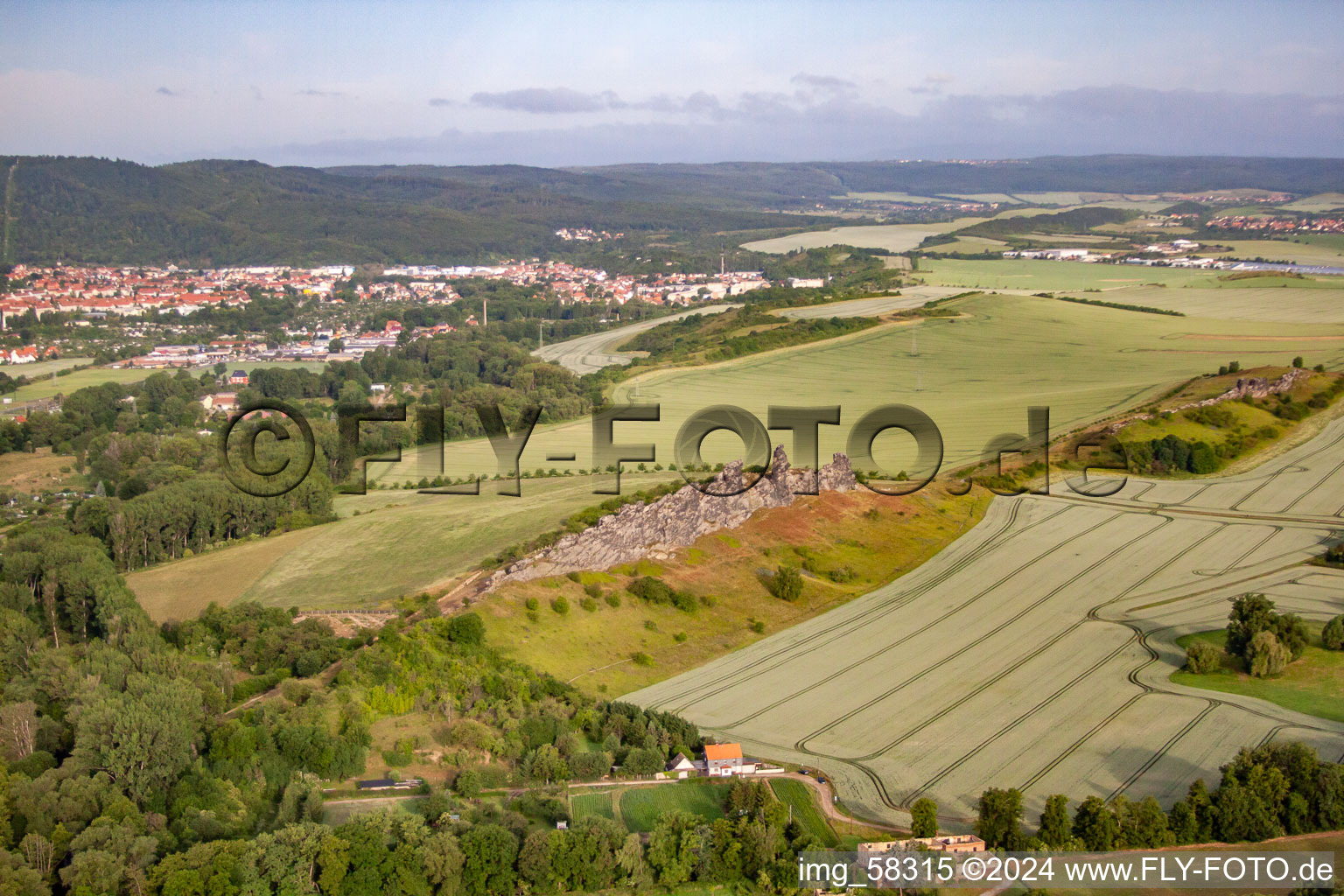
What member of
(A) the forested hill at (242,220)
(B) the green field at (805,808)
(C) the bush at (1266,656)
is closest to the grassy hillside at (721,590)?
(B) the green field at (805,808)

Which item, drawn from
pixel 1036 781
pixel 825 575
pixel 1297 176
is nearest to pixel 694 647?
pixel 825 575

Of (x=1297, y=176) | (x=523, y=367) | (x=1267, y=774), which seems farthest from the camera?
(x=1297, y=176)

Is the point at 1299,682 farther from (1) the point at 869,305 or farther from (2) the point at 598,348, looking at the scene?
(2) the point at 598,348

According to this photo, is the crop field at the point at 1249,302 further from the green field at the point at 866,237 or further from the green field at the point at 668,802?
the green field at the point at 668,802

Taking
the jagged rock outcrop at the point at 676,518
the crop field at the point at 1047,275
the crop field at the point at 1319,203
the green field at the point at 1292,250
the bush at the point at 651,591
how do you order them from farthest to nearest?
the crop field at the point at 1319,203, the green field at the point at 1292,250, the crop field at the point at 1047,275, the jagged rock outcrop at the point at 676,518, the bush at the point at 651,591

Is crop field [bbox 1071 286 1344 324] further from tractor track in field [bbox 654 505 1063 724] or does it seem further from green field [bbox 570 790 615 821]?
green field [bbox 570 790 615 821]

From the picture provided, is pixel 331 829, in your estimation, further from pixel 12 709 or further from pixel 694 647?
pixel 694 647

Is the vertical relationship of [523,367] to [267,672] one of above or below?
above
